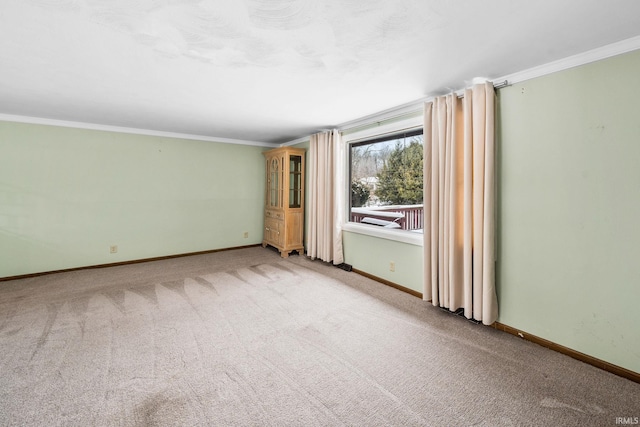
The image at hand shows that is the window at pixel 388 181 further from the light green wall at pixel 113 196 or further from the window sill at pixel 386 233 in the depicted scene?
the light green wall at pixel 113 196

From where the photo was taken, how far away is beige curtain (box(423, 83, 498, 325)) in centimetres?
230

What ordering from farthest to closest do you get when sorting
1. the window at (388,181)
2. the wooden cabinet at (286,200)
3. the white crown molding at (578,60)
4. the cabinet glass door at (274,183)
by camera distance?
the cabinet glass door at (274,183) < the wooden cabinet at (286,200) < the window at (388,181) < the white crown molding at (578,60)

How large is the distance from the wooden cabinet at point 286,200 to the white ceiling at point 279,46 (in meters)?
1.97

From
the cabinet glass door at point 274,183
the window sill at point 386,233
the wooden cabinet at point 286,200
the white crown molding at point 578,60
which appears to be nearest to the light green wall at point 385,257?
the window sill at point 386,233

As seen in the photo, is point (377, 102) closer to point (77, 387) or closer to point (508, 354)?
point (508, 354)

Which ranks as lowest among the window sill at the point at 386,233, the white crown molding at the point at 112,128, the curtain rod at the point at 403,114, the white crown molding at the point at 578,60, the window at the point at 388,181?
the window sill at the point at 386,233

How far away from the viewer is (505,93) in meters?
2.29

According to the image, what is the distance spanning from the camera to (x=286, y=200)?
4.81 metres

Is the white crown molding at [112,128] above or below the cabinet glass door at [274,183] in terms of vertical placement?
above

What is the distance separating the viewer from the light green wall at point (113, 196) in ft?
11.6

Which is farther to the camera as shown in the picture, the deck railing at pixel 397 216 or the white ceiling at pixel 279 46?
the deck railing at pixel 397 216

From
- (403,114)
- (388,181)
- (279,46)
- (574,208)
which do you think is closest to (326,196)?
(388,181)

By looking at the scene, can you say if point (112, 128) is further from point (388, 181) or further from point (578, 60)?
point (578, 60)

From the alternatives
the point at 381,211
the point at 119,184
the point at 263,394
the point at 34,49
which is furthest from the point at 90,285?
the point at 381,211
